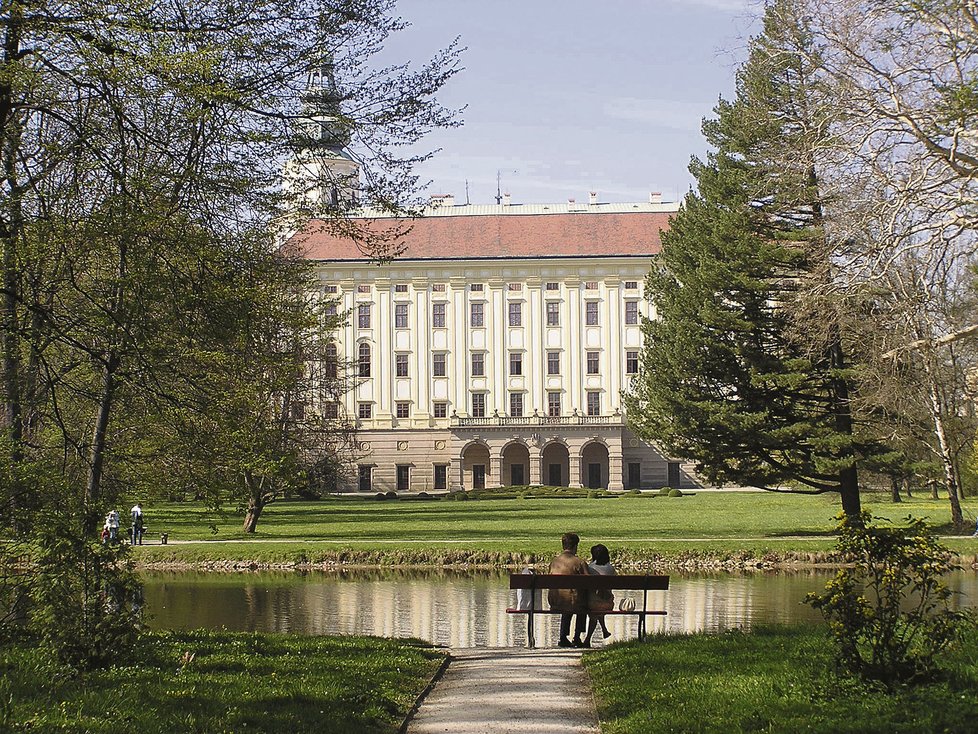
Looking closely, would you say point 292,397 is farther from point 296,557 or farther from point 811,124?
point 811,124

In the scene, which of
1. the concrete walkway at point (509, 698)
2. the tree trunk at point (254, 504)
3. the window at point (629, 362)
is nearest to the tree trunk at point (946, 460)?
the tree trunk at point (254, 504)

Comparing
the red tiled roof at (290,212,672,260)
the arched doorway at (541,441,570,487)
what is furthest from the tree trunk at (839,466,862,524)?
the red tiled roof at (290,212,672,260)

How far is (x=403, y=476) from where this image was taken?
259 feet

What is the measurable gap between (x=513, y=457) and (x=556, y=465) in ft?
9.28

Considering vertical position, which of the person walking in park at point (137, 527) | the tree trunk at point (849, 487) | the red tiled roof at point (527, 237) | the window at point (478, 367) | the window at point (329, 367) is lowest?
the person walking in park at point (137, 527)

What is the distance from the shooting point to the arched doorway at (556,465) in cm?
7738

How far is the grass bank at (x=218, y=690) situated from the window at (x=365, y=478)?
67.7 meters

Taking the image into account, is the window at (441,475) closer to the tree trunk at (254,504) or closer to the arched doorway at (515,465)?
the arched doorway at (515,465)

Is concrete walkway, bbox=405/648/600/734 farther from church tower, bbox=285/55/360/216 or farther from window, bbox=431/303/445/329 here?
window, bbox=431/303/445/329

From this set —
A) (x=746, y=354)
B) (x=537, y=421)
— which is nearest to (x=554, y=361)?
(x=537, y=421)

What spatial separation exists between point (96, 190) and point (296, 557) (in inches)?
625

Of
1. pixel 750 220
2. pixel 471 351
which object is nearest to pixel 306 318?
pixel 750 220

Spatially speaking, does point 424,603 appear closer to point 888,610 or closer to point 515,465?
point 888,610

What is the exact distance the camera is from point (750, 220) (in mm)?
30281
